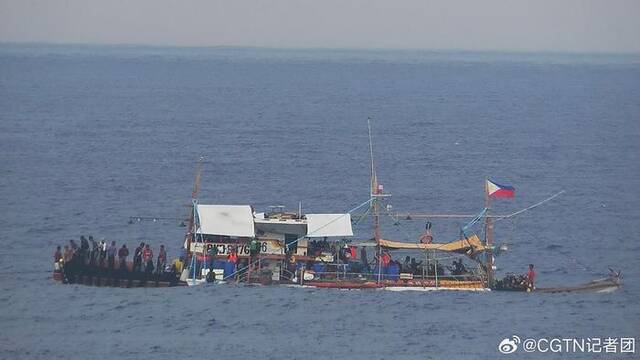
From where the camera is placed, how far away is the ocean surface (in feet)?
208

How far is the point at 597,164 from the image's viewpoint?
425 ft

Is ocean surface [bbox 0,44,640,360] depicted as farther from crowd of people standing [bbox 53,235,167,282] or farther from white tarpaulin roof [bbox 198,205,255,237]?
white tarpaulin roof [bbox 198,205,255,237]

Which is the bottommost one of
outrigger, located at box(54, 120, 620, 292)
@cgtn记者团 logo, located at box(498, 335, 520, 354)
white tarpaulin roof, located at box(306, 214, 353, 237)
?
@cgtn记者团 logo, located at box(498, 335, 520, 354)

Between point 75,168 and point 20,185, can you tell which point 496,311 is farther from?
point 75,168

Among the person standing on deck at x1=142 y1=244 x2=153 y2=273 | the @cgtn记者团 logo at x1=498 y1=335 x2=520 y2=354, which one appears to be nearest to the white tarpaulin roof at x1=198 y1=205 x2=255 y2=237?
the person standing on deck at x1=142 y1=244 x2=153 y2=273

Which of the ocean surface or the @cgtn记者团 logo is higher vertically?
the ocean surface

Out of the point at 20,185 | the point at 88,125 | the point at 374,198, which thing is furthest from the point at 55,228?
the point at 88,125

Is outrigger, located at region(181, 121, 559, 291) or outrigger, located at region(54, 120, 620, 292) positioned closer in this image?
outrigger, located at region(54, 120, 620, 292)

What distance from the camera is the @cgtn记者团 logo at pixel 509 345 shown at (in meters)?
61.4

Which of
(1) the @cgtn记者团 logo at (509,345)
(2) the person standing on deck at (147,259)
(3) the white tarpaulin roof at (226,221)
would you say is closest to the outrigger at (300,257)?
(3) the white tarpaulin roof at (226,221)

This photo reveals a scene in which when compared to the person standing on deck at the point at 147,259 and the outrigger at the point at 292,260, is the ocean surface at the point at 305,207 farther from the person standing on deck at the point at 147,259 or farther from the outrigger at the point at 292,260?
the person standing on deck at the point at 147,259

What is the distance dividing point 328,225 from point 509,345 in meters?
13.9

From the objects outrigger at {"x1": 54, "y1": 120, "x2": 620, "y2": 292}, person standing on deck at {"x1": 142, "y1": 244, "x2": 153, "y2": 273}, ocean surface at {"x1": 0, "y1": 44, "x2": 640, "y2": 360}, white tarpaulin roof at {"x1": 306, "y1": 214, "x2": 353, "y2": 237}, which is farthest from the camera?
white tarpaulin roof at {"x1": 306, "y1": 214, "x2": 353, "y2": 237}

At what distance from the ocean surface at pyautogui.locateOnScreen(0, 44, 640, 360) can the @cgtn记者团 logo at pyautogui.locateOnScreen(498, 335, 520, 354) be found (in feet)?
1.44
